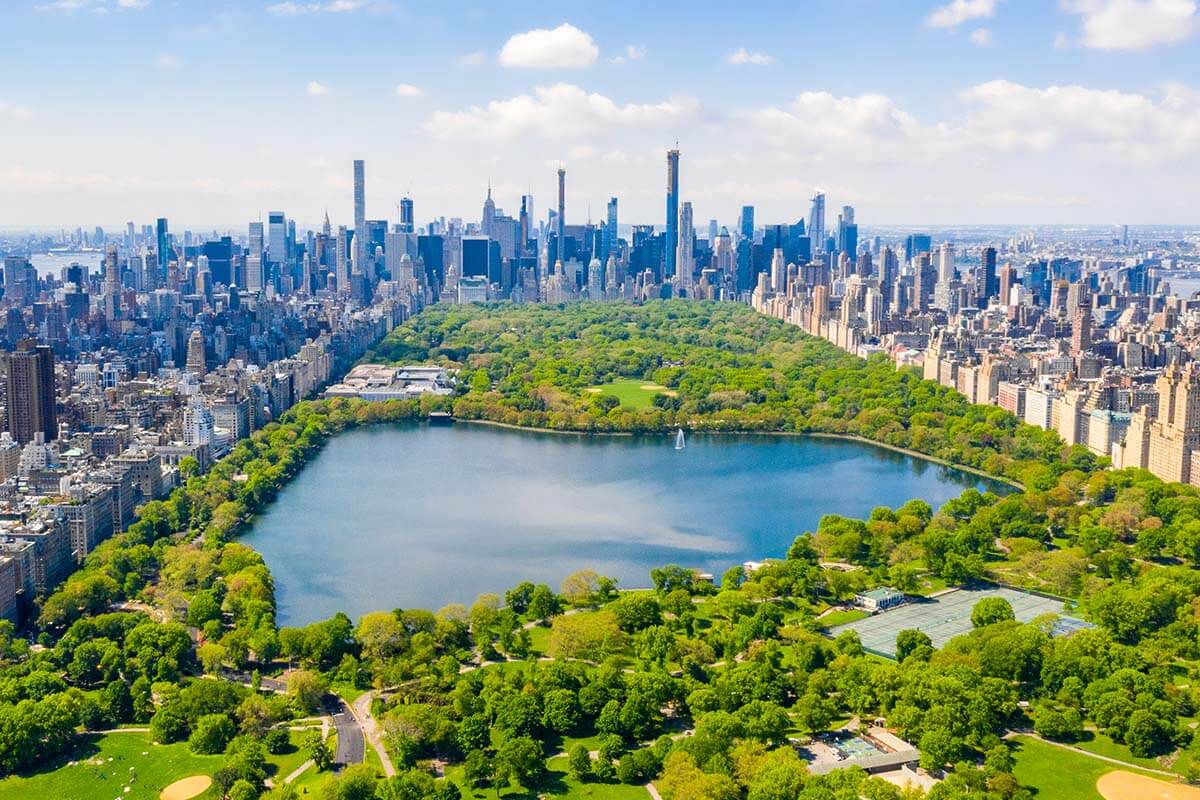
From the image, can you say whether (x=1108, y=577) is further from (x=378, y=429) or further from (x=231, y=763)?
(x=378, y=429)

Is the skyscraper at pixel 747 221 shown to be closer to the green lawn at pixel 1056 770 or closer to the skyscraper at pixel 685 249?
the skyscraper at pixel 685 249

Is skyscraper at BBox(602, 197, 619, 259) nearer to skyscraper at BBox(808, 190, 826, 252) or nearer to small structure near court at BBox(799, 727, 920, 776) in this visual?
skyscraper at BBox(808, 190, 826, 252)

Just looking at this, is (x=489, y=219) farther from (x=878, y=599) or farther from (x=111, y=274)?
(x=878, y=599)

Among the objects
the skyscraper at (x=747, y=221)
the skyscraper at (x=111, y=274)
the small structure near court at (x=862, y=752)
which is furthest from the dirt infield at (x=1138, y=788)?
the skyscraper at (x=747, y=221)

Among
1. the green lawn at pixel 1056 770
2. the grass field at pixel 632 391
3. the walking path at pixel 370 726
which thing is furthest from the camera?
the grass field at pixel 632 391

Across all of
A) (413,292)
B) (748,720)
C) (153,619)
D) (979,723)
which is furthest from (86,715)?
(413,292)
